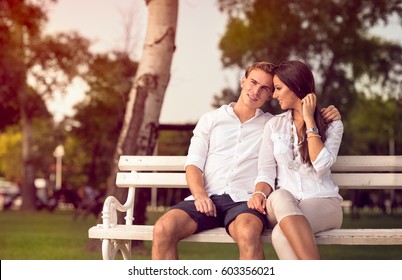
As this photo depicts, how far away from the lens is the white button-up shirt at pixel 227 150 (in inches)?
197

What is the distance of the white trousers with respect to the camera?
14.7 ft

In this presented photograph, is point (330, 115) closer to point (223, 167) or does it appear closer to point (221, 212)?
point (223, 167)

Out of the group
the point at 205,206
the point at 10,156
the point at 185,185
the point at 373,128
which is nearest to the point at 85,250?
the point at 185,185

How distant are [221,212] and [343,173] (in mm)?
810

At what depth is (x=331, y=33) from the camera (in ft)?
66.1

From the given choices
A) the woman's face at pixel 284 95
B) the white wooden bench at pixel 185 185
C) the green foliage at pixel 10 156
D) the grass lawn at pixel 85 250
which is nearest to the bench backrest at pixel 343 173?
the white wooden bench at pixel 185 185

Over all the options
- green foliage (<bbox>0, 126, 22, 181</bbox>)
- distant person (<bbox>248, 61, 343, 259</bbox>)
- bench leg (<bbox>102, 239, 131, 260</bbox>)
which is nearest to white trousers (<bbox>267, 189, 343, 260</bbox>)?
distant person (<bbox>248, 61, 343, 259</bbox>)

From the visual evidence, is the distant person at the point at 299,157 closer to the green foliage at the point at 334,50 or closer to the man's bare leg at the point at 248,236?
the man's bare leg at the point at 248,236

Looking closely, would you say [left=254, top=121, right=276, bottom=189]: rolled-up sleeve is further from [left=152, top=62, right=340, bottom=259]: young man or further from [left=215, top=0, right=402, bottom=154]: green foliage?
[left=215, top=0, right=402, bottom=154]: green foliage

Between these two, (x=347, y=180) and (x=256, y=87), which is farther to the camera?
(x=347, y=180)

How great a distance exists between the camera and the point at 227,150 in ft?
16.6

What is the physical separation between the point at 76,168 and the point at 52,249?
1535 cm

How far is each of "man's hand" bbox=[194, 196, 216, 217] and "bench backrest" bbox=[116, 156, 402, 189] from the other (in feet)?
2.18
